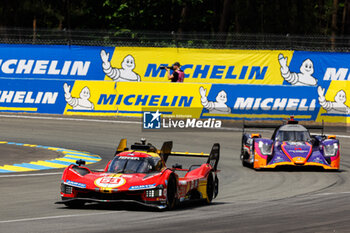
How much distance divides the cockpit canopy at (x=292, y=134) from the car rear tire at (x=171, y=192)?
7.65 meters

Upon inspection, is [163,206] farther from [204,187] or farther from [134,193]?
[204,187]

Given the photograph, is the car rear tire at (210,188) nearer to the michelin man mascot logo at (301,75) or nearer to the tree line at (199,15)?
the michelin man mascot logo at (301,75)

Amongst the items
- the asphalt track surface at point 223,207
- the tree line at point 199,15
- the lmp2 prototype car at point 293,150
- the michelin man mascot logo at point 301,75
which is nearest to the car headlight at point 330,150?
the lmp2 prototype car at point 293,150

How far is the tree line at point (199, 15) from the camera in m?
52.3

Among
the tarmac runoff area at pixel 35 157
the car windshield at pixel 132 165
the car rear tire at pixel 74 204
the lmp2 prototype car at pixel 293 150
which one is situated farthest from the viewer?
the lmp2 prototype car at pixel 293 150

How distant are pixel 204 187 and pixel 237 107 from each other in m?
15.9

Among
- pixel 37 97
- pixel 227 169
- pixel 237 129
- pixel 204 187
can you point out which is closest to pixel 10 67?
pixel 37 97

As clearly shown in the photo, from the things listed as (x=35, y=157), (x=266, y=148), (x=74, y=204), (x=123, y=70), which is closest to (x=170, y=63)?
(x=123, y=70)

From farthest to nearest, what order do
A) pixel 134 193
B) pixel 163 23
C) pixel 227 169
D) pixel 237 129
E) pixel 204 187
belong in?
1. pixel 163 23
2. pixel 237 129
3. pixel 227 169
4. pixel 204 187
5. pixel 134 193

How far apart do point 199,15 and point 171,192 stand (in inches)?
1807

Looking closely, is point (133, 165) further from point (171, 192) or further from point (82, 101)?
point (82, 101)

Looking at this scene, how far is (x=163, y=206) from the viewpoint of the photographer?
37.9 ft

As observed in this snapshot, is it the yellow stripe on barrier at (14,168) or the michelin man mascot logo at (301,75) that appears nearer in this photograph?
the yellow stripe on barrier at (14,168)

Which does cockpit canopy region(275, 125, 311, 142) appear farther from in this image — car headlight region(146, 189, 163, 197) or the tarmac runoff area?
car headlight region(146, 189, 163, 197)
